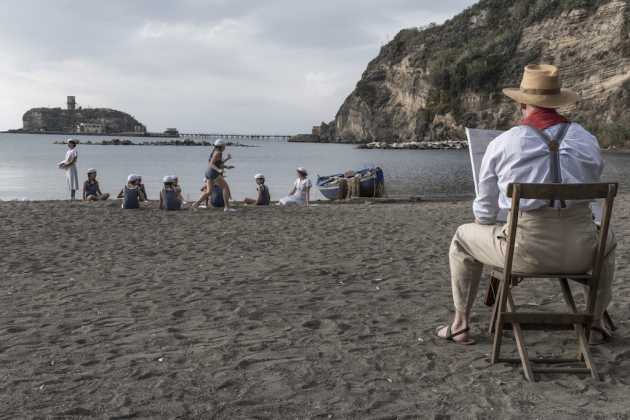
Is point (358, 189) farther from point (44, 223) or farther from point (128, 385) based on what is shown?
point (128, 385)

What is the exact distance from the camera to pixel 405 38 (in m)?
137

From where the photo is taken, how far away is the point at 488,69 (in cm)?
10031

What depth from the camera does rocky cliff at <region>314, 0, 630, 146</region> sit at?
257 ft

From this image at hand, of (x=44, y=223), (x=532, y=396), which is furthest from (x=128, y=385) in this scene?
(x=44, y=223)

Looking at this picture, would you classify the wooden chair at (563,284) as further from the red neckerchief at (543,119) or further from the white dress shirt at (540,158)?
the red neckerchief at (543,119)

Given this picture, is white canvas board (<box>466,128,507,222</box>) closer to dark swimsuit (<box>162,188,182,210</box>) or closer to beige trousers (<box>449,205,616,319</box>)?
beige trousers (<box>449,205,616,319</box>)

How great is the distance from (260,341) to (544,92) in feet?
8.84

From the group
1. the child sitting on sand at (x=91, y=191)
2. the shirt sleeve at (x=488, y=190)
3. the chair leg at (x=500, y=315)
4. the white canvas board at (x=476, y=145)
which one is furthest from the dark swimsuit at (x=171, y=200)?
the chair leg at (x=500, y=315)

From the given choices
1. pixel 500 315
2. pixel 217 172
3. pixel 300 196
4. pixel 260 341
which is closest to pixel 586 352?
pixel 500 315

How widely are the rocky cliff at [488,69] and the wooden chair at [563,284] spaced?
78.3 m

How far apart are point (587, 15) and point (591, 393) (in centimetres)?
9267

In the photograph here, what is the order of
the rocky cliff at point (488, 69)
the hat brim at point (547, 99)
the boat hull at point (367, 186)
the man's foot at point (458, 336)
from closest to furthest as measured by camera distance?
the hat brim at point (547, 99) < the man's foot at point (458, 336) < the boat hull at point (367, 186) < the rocky cliff at point (488, 69)

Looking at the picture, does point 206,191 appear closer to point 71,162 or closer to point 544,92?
point 71,162

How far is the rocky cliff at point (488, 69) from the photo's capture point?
78188 millimetres
